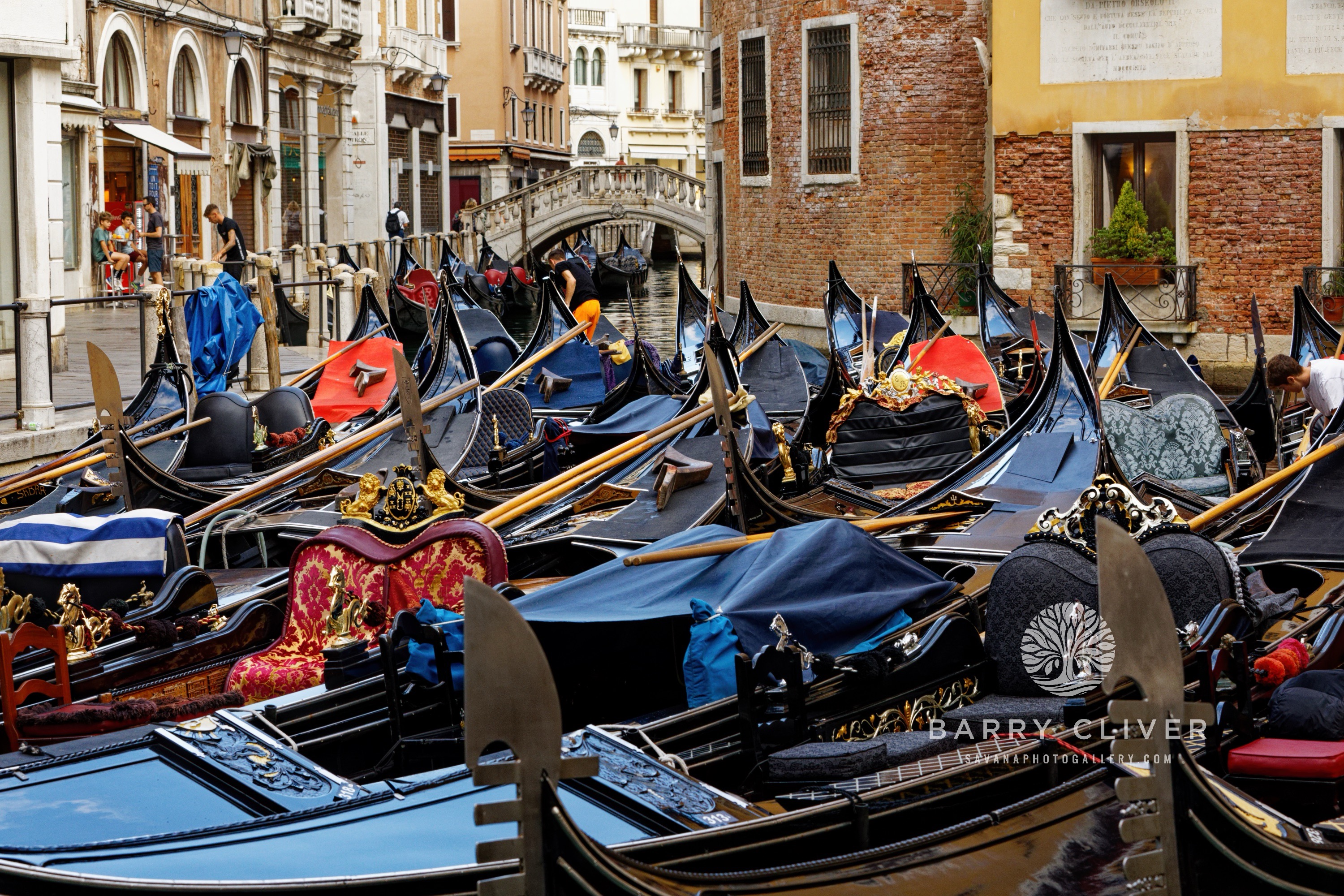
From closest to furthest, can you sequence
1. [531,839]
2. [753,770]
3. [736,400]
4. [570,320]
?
[531,839]
[753,770]
[736,400]
[570,320]

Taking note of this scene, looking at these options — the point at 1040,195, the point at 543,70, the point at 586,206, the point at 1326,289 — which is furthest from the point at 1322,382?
the point at 543,70

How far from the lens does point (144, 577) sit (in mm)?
3705

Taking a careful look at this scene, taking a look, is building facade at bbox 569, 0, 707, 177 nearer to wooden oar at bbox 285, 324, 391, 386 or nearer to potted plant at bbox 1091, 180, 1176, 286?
potted plant at bbox 1091, 180, 1176, 286

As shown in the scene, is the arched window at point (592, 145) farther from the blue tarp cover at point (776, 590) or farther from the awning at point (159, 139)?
the blue tarp cover at point (776, 590)

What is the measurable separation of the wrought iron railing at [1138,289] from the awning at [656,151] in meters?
23.7

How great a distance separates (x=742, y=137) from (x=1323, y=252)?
423 centimetres

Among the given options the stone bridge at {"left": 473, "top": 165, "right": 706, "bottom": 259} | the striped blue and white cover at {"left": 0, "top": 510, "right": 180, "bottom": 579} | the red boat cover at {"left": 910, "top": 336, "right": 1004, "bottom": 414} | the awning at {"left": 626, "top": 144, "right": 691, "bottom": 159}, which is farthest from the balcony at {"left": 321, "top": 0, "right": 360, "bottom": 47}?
the awning at {"left": 626, "top": 144, "right": 691, "bottom": 159}

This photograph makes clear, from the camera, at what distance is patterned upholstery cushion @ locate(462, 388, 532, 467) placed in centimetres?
571

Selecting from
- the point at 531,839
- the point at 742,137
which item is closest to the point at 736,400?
the point at 531,839

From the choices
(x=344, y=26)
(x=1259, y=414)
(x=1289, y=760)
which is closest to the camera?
(x=1289, y=760)

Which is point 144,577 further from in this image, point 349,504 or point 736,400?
point 736,400

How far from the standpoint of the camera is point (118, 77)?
12508 millimetres

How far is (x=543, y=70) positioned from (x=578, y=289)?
14.5 m

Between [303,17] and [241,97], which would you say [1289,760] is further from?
[303,17]
